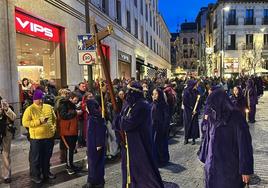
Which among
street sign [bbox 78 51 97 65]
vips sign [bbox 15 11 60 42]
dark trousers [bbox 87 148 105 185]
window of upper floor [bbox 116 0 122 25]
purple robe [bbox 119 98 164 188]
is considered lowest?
dark trousers [bbox 87 148 105 185]

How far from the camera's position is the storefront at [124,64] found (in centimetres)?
2669

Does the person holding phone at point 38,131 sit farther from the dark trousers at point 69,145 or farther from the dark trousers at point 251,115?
the dark trousers at point 251,115

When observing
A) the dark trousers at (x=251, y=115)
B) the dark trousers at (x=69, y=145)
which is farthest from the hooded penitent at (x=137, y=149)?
the dark trousers at (x=251, y=115)

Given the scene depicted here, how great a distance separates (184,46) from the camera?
10244 centimetres

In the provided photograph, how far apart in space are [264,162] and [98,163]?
389 centimetres

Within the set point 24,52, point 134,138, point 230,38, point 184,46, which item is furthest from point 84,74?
point 184,46

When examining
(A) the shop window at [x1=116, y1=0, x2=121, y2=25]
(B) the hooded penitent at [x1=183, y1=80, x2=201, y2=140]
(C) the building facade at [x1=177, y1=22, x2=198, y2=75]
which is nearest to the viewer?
(B) the hooded penitent at [x1=183, y1=80, x2=201, y2=140]

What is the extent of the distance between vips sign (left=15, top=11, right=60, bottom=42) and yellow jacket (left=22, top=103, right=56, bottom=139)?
5.69 metres

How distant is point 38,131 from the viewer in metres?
7.00

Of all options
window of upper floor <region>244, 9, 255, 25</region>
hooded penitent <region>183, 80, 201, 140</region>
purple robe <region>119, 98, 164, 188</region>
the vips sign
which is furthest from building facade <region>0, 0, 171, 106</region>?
window of upper floor <region>244, 9, 255, 25</region>

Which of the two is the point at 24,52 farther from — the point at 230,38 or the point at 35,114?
the point at 230,38

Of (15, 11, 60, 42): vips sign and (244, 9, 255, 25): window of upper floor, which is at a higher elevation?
(244, 9, 255, 25): window of upper floor

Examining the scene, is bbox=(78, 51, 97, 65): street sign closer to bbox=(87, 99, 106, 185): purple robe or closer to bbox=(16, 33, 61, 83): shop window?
bbox=(16, 33, 61, 83): shop window

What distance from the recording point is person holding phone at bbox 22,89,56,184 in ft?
22.9
